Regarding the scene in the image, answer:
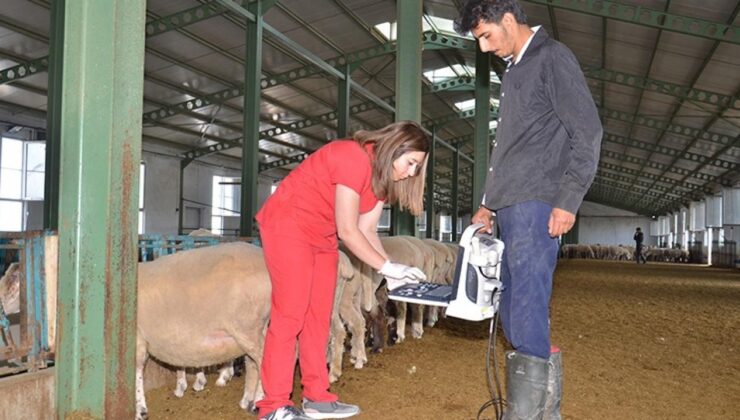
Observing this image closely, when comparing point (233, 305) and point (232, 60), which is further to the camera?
point (232, 60)

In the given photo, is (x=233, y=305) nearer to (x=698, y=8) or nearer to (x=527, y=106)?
(x=527, y=106)

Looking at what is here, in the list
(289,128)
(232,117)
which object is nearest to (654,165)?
(289,128)

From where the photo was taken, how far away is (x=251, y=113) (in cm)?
1138

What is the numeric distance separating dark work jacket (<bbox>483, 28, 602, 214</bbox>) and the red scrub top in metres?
0.64

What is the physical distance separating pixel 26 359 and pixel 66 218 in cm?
155

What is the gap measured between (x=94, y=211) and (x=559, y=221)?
208 centimetres

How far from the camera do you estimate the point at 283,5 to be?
13.4 m

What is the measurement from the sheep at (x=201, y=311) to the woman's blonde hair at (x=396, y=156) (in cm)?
123

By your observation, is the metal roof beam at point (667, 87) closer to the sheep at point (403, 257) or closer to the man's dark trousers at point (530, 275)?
the sheep at point (403, 257)

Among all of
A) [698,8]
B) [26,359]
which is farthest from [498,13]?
[698,8]

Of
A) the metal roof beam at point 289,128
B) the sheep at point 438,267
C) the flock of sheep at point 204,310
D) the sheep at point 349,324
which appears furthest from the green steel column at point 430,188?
the flock of sheep at point 204,310

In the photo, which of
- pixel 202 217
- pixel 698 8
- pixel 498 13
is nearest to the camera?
pixel 498 13

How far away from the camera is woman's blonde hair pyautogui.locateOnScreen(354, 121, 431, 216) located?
312 centimetres

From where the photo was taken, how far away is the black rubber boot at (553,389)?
285 centimetres
